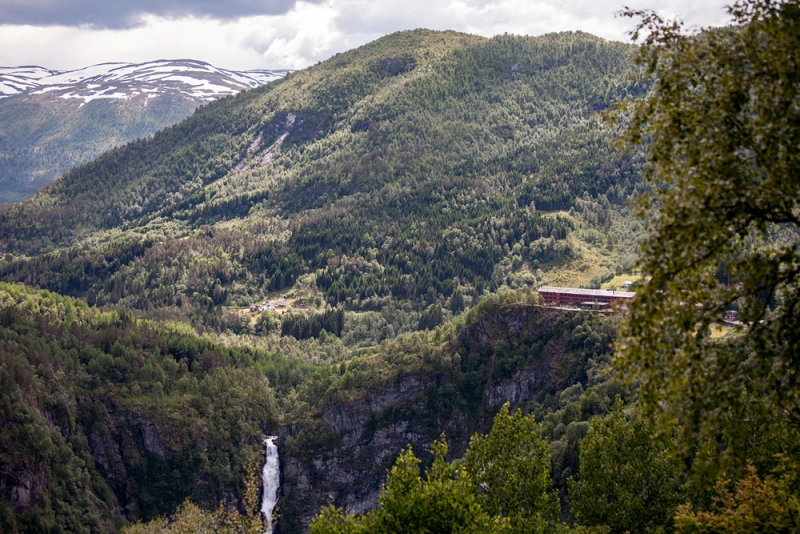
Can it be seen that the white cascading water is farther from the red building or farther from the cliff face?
the red building

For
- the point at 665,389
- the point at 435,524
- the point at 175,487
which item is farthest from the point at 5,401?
the point at 665,389

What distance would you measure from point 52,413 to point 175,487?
29179mm

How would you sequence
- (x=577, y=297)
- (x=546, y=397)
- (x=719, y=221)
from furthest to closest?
(x=577, y=297) < (x=546, y=397) < (x=719, y=221)

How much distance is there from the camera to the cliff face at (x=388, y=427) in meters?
154

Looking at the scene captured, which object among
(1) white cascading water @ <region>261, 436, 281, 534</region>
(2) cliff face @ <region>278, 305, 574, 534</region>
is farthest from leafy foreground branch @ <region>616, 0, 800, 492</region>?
(1) white cascading water @ <region>261, 436, 281, 534</region>

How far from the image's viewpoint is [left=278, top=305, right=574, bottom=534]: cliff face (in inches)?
6058

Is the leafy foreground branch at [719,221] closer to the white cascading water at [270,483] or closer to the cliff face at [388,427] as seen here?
the cliff face at [388,427]

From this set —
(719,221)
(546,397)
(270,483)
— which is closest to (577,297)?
(546,397)

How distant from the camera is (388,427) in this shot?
6516 inches

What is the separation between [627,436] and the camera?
50.3 metres

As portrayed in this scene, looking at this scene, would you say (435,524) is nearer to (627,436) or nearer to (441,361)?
(627,436)

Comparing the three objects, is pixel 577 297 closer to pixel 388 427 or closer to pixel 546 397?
pixel 546 397

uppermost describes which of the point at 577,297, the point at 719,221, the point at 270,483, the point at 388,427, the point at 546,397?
the point at 719,221

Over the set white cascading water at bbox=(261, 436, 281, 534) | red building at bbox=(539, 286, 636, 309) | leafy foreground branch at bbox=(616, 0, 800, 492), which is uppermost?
leafy foreground branch at bbox=(616, 0, 800, 492)
